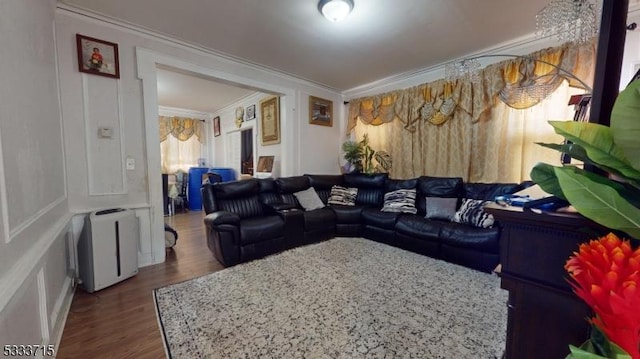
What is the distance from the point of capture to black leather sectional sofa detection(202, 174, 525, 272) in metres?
2.62

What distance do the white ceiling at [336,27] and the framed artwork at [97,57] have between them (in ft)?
0.92

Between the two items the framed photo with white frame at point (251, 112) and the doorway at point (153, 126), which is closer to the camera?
the doorway at point (153, 126)

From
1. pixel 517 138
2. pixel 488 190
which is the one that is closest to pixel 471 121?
pixel 517 138

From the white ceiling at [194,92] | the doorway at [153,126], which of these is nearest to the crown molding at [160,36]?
the doorway at [153,126]

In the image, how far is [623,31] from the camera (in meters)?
0.60

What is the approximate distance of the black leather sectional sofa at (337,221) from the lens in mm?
2623

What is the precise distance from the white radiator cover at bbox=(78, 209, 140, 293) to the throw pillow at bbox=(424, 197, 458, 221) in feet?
10.9

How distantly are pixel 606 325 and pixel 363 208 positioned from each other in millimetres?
3391

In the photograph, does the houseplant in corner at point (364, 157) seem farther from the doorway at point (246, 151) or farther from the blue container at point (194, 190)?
the blue container at point (194, 190)

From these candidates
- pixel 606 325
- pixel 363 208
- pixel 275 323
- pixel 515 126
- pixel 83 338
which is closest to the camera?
pixel 606 325

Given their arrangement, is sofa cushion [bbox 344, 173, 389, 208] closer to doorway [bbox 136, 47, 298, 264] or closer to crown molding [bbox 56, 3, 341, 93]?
crown molding [bbox 56, 3, 341, 93]

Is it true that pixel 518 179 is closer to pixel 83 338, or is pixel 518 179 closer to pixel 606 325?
pixel 606 325

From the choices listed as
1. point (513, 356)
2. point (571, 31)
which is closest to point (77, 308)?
point (513, 356)

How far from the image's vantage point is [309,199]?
3805mm
